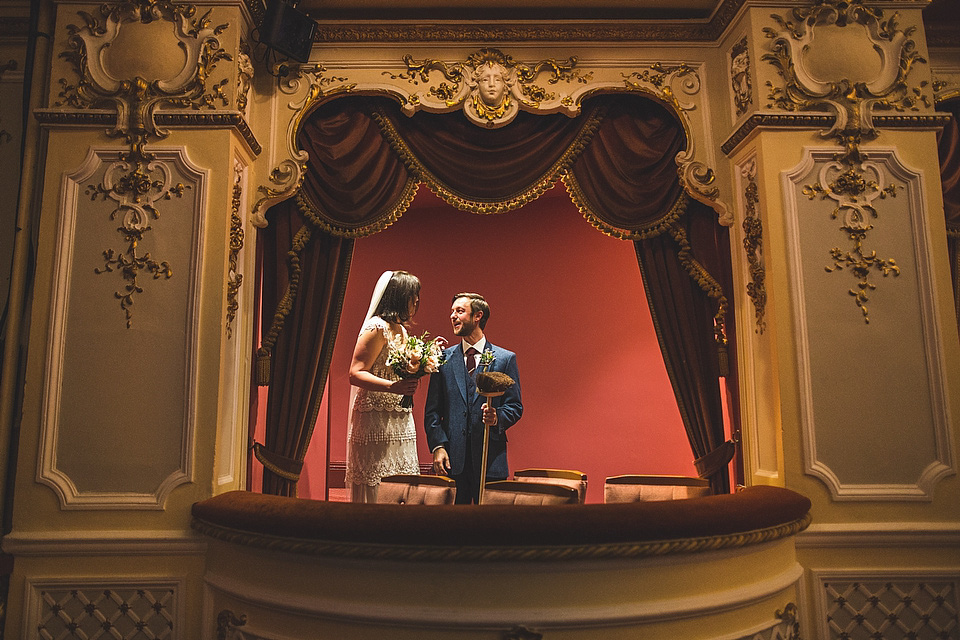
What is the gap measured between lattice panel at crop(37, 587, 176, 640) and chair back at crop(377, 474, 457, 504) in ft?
3.00

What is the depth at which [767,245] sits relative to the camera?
2.88 meters

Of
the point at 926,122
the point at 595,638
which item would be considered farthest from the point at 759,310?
the point at 595,638

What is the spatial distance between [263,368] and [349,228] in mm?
770

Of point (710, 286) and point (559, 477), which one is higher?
point (710, 286)

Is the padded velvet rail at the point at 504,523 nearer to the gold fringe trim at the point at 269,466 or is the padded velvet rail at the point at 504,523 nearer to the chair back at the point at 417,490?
the chair back at the point at 417,490

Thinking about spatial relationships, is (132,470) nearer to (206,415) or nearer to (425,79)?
(206,415)

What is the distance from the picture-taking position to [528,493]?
267cm

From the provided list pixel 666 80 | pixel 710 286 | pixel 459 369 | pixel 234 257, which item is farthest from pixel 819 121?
pixel 234 257

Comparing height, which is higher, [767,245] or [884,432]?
[767,245]

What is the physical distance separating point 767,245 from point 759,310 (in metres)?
0.28

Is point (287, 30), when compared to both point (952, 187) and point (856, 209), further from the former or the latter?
point (952, 187)


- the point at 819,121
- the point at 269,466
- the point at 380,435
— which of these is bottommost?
the point at 269,466

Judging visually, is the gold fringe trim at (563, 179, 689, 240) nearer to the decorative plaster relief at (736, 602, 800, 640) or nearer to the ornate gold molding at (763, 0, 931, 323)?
the ornate gold molding at (763, 0, 931, 323)

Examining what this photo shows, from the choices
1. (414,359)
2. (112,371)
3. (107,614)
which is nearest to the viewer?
(107,614)
